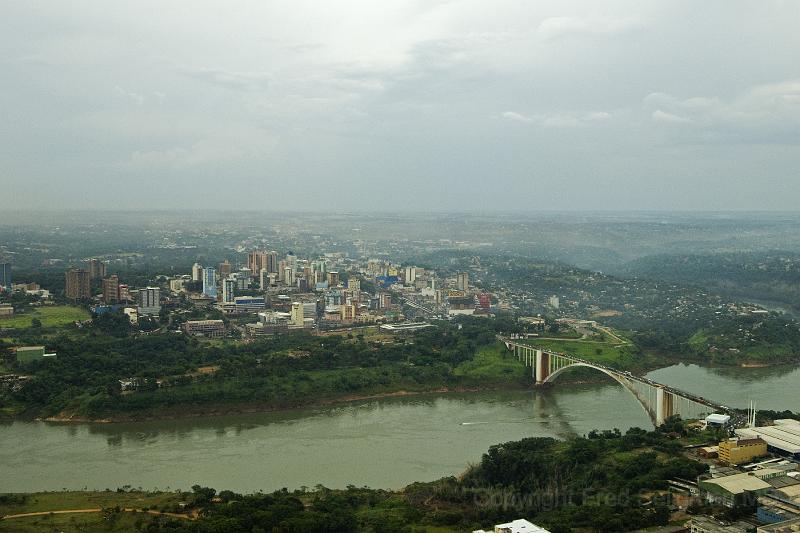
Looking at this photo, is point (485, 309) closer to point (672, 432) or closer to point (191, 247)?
point (672, 432)

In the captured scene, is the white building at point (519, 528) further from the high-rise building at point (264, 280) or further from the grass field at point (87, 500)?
the high-rise building at point (264, 280)

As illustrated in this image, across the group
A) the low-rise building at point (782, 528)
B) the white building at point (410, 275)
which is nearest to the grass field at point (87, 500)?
the low-rise building at point (782, 528)

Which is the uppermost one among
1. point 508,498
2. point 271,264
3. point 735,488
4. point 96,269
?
point 96,269

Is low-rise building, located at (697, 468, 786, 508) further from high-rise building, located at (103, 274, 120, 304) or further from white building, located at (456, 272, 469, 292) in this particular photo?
white building, located at (456, 272, 469, 292)

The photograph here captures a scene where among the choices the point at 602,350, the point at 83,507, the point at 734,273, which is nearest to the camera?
the point at 83,507

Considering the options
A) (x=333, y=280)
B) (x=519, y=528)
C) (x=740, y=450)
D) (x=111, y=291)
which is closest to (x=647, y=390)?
(x=740, y=450)

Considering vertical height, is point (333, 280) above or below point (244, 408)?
above

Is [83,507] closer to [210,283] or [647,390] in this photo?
[647,390]
